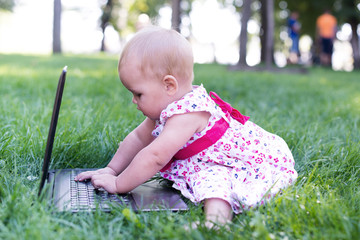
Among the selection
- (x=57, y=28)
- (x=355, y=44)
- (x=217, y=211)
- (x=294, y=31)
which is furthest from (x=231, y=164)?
(x=355, y=44)

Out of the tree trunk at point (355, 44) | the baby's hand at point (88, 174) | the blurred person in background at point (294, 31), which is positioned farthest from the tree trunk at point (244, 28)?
the tree trunk at point (355, 44)

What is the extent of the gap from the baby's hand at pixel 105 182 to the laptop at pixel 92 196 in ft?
0.07

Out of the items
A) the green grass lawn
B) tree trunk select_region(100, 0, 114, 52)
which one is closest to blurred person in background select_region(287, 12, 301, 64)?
the green grass lawn

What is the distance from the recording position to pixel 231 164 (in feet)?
6.05

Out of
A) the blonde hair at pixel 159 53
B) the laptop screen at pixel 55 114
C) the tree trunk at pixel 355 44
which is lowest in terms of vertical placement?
the tree trunk at pixel 355 44

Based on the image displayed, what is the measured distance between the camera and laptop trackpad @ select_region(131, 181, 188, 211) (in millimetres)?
1577

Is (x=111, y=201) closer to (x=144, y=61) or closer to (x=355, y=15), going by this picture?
(x=144, y=61)

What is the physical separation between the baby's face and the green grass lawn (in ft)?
1.54

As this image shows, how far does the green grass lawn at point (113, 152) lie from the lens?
134 centimetres

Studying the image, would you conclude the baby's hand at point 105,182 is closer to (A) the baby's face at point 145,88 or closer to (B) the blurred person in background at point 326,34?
(A) the baby's face at point 145,88

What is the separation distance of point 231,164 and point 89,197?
0.63 metres

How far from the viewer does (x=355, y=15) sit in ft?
51.5

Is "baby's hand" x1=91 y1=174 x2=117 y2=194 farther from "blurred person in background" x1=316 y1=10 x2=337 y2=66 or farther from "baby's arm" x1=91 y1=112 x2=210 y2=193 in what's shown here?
"blurred person in background" x1=316 y1=10 x2=337 y2=66

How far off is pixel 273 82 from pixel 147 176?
4400mm
